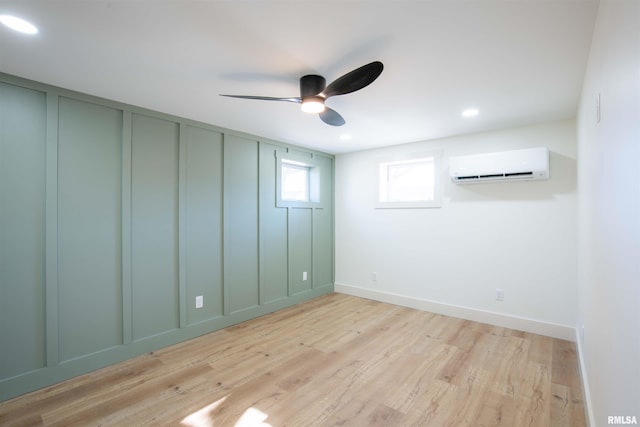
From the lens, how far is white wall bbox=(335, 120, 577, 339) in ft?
10.1

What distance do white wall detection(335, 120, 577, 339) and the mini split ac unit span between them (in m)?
0.18

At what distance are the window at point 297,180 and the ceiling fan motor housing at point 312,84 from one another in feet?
6.58

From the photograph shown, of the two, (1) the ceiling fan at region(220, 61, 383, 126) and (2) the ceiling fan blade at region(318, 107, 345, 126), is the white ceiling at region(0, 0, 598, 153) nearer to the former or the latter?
(1) the ceiling fan at region(220, 61, 383, 126)

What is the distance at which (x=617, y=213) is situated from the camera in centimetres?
106

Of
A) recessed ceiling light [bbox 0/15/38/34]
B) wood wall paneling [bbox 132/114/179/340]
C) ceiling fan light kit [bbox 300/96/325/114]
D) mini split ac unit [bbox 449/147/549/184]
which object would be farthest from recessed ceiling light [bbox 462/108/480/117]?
recessed ceiling light [bbox 0/15/38/34]

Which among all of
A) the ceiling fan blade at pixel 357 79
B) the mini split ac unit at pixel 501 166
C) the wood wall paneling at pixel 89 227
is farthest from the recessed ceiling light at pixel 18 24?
the mini split ac unit at pixel 501 166

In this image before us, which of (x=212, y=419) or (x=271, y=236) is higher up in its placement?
(x=271, y=236)

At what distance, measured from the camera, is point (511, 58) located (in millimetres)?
1902
